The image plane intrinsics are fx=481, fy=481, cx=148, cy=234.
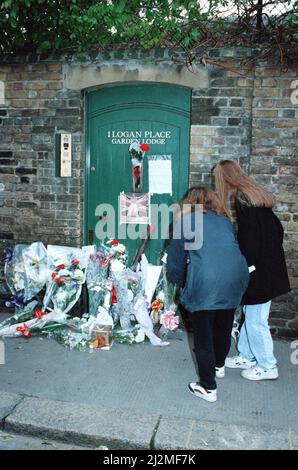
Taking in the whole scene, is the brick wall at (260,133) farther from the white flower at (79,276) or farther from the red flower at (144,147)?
the white flower at (79,276)

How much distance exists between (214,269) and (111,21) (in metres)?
2.92

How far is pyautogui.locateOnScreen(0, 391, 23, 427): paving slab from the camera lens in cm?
370

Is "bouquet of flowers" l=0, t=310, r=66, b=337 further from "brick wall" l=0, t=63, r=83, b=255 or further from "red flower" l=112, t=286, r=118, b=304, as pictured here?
"brick wall" l=0, t=63, r=83, b=255

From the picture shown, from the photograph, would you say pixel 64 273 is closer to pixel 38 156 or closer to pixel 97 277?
pixel 97 277

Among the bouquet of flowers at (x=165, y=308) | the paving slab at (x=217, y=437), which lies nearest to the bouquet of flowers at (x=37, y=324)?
the bouquet of flowers at (x=165, y=308)

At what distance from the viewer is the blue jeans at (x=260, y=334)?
4.20 metres

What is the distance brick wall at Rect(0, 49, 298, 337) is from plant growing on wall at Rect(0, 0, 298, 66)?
0.54 feet

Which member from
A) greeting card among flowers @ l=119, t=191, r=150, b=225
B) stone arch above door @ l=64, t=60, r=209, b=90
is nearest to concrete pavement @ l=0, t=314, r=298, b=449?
greeting card among flowers @ l=119, t=191, r=150, b=225

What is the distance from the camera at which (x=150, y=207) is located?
5.59m

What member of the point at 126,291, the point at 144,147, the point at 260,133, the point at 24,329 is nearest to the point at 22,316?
the point at 24,329

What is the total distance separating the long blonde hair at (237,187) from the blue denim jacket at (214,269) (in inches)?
10.7

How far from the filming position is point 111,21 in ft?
16.3
